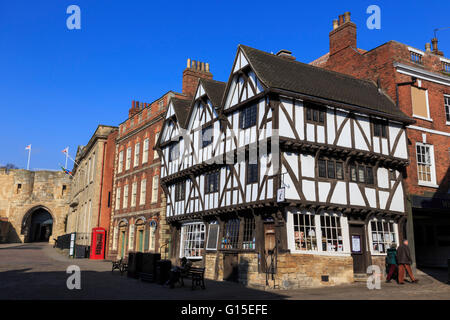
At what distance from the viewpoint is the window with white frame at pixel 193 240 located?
21688mm

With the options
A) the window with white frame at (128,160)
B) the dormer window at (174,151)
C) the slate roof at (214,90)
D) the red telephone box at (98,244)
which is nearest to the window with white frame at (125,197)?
the window with white frame at (128,160)

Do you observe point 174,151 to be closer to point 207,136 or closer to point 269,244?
point 207,136

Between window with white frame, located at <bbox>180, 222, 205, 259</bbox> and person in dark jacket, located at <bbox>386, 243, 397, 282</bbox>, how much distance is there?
9043 mm

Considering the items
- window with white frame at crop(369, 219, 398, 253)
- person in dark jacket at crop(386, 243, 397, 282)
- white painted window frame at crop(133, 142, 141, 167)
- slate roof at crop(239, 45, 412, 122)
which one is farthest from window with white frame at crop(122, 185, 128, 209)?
person in dark jacket at crop(386, 243, 397, 282)

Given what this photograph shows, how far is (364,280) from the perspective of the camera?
17281 mm

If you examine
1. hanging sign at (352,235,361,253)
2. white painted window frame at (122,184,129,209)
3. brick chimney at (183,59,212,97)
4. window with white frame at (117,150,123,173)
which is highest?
brick chimney at (183,59,212,97)

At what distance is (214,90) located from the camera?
22172 mm

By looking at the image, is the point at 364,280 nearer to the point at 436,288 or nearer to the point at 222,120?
the point at 436,288

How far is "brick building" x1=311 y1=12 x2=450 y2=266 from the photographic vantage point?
805 inches

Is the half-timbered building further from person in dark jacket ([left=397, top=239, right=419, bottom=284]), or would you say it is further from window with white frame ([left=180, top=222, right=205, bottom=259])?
person in dark jacket ([left=397, top=239, right=419, bottom=284])

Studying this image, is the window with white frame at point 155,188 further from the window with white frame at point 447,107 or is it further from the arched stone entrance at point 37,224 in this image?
the arched stone entrance at point 37,224

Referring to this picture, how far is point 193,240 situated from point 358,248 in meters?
8.84

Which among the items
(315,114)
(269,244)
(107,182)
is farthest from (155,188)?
(315,114)

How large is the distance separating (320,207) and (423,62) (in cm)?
1160
